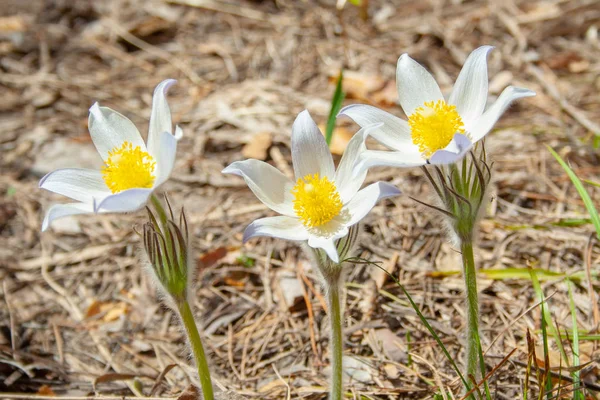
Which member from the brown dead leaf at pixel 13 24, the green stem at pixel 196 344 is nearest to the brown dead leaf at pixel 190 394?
the green stem at pixel 196 344

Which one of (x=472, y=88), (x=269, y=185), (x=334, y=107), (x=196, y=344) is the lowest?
(x=196, y=344)

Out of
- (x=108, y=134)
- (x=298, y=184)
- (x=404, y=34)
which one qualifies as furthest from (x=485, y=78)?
(x=404, y=34)

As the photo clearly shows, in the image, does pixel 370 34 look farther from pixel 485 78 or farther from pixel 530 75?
pixel 485 78

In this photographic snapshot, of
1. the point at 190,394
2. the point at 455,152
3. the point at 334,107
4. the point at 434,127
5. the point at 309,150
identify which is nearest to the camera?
the point at 455,152

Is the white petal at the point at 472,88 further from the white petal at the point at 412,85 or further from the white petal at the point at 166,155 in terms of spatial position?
the white petal at the point at 166,155

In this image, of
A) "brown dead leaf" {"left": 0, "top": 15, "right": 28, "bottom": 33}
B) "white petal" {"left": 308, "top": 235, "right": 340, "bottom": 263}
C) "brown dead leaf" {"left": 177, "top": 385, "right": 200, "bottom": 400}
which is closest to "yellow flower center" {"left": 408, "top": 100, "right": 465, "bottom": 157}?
"white petal" {"left": 308, "top": 235, "right": 340, "bottom": 263}

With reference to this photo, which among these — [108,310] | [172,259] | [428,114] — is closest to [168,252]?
[172,259]

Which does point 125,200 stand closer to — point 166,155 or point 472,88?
point 166,155

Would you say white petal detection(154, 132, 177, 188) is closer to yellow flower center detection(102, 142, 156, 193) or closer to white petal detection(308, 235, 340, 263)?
yellow flower center detection(102, 142, 156, 193)
